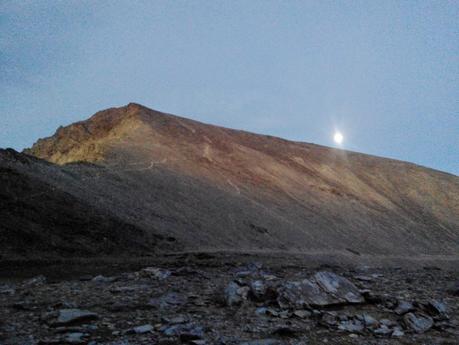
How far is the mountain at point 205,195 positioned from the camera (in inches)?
927

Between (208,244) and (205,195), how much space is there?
9624 millimetres

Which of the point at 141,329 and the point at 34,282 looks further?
the point at 34,282

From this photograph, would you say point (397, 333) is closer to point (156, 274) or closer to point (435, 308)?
point (435, 308)

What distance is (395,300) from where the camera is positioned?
1152 cm

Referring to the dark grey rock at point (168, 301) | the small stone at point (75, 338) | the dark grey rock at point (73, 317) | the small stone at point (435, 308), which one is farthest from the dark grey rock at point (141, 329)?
the small stone at point (435, 308)

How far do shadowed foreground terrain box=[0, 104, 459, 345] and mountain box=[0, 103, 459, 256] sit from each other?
158 mm

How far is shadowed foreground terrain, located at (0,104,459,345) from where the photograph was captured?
952cm

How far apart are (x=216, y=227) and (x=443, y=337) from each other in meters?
22.4

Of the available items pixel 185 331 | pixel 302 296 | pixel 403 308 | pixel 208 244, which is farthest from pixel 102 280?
pixel 208 244

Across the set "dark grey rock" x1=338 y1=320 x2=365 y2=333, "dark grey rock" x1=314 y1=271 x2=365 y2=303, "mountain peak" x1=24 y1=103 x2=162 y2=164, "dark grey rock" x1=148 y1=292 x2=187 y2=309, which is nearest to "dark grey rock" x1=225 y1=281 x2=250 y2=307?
"dark grey rock" x1=148 y1=292 x2=187 y2=309

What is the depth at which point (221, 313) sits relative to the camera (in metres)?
10.3

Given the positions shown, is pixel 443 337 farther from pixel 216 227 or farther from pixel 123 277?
pixel 216 227

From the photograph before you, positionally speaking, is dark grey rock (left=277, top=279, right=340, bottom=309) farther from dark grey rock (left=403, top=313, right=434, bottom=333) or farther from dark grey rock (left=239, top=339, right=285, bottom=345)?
dark grey rock (left=239, top=339, right=285, bottom=345)

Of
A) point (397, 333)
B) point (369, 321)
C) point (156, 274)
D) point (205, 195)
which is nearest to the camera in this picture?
point (397, 333)
